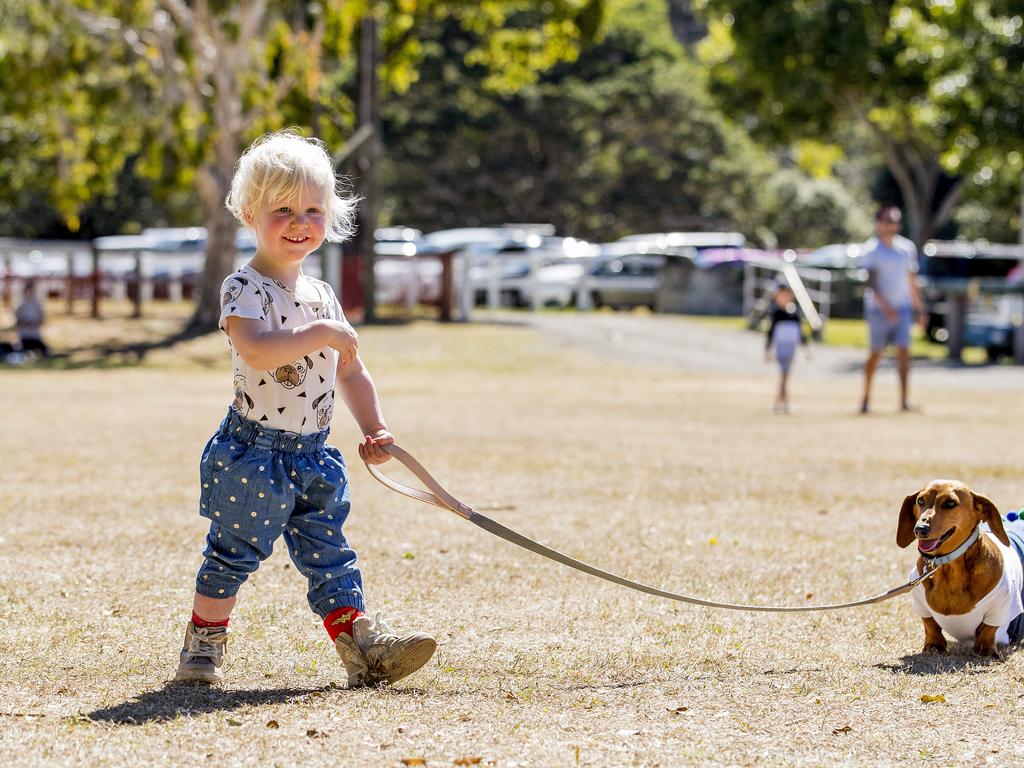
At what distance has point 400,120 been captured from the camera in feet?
165

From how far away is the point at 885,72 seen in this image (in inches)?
1298

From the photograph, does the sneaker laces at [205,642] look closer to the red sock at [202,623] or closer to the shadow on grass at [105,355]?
the red sock at [202,623]

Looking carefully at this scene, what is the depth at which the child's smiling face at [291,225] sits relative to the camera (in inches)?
180

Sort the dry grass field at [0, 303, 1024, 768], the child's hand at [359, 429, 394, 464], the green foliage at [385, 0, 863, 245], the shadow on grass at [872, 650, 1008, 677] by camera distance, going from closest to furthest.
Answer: the dry grass field at [0, 303, 1024, 768] → the child's hand at [359, 429, 394, 464] → the shadow on grass at [872, 650, 1008, 677] → the green foliage at [385, 0, 863, 245]

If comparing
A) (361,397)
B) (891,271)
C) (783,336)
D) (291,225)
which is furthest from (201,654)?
(783,336)

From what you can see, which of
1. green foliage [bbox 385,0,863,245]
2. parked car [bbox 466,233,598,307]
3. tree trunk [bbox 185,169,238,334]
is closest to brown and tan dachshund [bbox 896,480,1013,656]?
tree trunk [bbox 185,169,238,334]

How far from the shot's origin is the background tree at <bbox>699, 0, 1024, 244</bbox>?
28.4 m

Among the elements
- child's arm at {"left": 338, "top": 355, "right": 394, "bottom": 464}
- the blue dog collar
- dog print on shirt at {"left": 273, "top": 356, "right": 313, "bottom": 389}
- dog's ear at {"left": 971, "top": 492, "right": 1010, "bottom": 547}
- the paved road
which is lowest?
the paved road

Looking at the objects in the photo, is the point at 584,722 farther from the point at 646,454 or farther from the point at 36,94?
the point at 36,94

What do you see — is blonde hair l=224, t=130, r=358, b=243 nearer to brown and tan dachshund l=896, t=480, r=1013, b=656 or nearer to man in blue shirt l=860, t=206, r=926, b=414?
brown and tan dachshund l=896, t=480, r=1013, b=656

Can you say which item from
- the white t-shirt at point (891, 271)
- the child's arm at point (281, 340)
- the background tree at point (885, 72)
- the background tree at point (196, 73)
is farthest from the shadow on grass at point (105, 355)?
the child's arm at point (281, 340)

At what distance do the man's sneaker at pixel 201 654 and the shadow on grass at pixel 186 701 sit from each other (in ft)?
0.10

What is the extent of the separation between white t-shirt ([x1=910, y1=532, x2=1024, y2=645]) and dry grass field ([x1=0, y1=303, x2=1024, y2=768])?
91mm

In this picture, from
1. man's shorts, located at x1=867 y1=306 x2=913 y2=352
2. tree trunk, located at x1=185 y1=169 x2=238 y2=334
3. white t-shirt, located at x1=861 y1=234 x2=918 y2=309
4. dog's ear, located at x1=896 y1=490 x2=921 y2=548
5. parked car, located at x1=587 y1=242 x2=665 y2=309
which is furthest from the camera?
parked car, located at x1=587 y1=242 x2=665 y2=309
